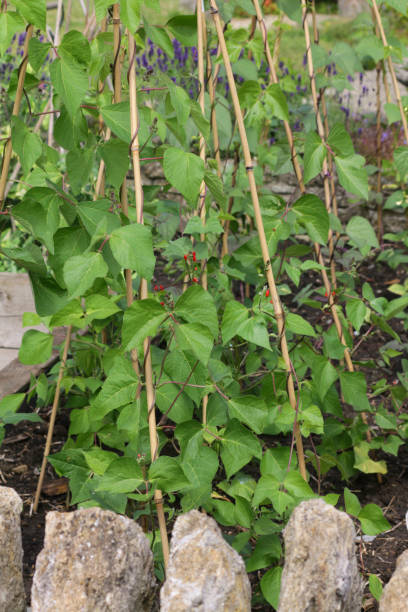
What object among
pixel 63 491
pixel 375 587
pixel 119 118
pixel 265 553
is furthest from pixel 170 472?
pixel 63 491

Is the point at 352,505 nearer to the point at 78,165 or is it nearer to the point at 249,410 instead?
the point at 249,410

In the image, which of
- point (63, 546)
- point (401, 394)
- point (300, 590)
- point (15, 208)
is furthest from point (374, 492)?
point (15, 208)

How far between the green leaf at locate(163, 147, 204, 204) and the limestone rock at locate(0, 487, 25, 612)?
0.69 m

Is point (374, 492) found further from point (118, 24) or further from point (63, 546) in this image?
point (118, 24)

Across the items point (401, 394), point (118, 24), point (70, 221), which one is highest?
point (118, 24)

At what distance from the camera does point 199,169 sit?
4.72ft

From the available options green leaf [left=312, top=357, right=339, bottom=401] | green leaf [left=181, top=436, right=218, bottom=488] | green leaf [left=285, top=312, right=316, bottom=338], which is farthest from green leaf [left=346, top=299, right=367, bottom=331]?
green leaf [left=181, top=436, right=218, bottom=488]

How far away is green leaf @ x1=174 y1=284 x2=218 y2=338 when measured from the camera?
1349 millimetres

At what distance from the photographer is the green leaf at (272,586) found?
1583 mm

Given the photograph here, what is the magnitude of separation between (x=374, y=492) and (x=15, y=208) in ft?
4.84

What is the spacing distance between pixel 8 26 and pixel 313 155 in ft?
2.53

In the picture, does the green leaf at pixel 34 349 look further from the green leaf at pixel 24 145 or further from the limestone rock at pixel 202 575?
the limestone rock at pixel 202 575

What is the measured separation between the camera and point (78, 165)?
63.7 inches

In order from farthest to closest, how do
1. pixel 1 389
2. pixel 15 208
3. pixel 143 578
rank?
pixel 1 389
pixel 15 208
pixel 143 578
